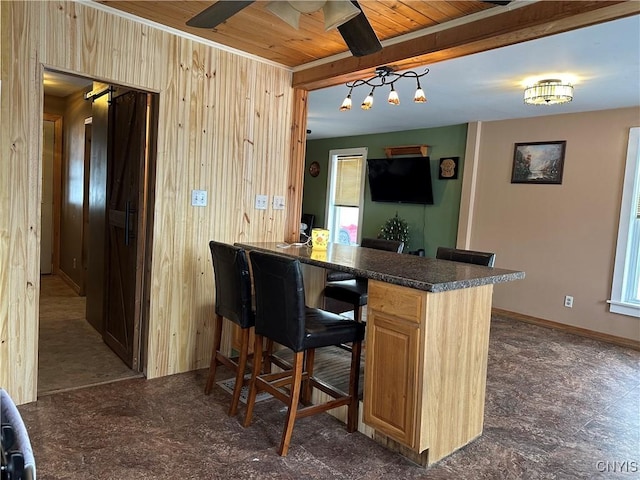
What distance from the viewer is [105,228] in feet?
12.4

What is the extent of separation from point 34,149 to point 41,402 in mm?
1419

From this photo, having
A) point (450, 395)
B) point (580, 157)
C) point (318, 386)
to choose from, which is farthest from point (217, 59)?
point (580, 157)

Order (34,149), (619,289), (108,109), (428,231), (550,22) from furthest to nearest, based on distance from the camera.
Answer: (428,231), (619,289), (108,109), (34,149), (550,22)

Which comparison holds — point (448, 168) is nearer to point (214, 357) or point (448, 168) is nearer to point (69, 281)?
point (214, 357)

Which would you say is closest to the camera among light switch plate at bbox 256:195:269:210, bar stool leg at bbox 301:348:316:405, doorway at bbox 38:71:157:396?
bar stool leg at bbox 301:348:316:405

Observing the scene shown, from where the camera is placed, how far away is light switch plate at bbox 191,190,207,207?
10.2 ft

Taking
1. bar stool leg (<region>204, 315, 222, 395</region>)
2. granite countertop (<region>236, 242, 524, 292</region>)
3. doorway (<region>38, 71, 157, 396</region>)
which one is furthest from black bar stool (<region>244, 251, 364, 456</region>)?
doorway (<region>38, 71, 157, 396</region>)

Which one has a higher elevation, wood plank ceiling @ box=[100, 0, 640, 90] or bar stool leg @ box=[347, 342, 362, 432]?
wood plank ceiling @ box=[100, 0, 640, 90]

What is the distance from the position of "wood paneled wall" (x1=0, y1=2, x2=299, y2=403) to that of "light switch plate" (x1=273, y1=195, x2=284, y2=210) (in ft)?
0.16

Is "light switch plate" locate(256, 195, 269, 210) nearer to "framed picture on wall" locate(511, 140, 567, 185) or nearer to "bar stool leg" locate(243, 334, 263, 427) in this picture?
"bar stool leg" locate(243, 334, 263, 427)

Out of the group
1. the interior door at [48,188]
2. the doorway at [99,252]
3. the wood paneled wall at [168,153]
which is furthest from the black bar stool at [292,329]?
the interior door at [48,188]

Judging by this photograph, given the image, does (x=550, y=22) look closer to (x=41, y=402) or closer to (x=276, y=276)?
(x=276, y=276)

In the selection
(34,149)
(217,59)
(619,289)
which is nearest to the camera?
(34,149)

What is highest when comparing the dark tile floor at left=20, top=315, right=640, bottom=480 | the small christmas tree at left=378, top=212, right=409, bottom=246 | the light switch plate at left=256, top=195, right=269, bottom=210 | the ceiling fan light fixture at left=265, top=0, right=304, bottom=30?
the ceiling fan light fixture at left=265, top=0, right=304, bottom=30
